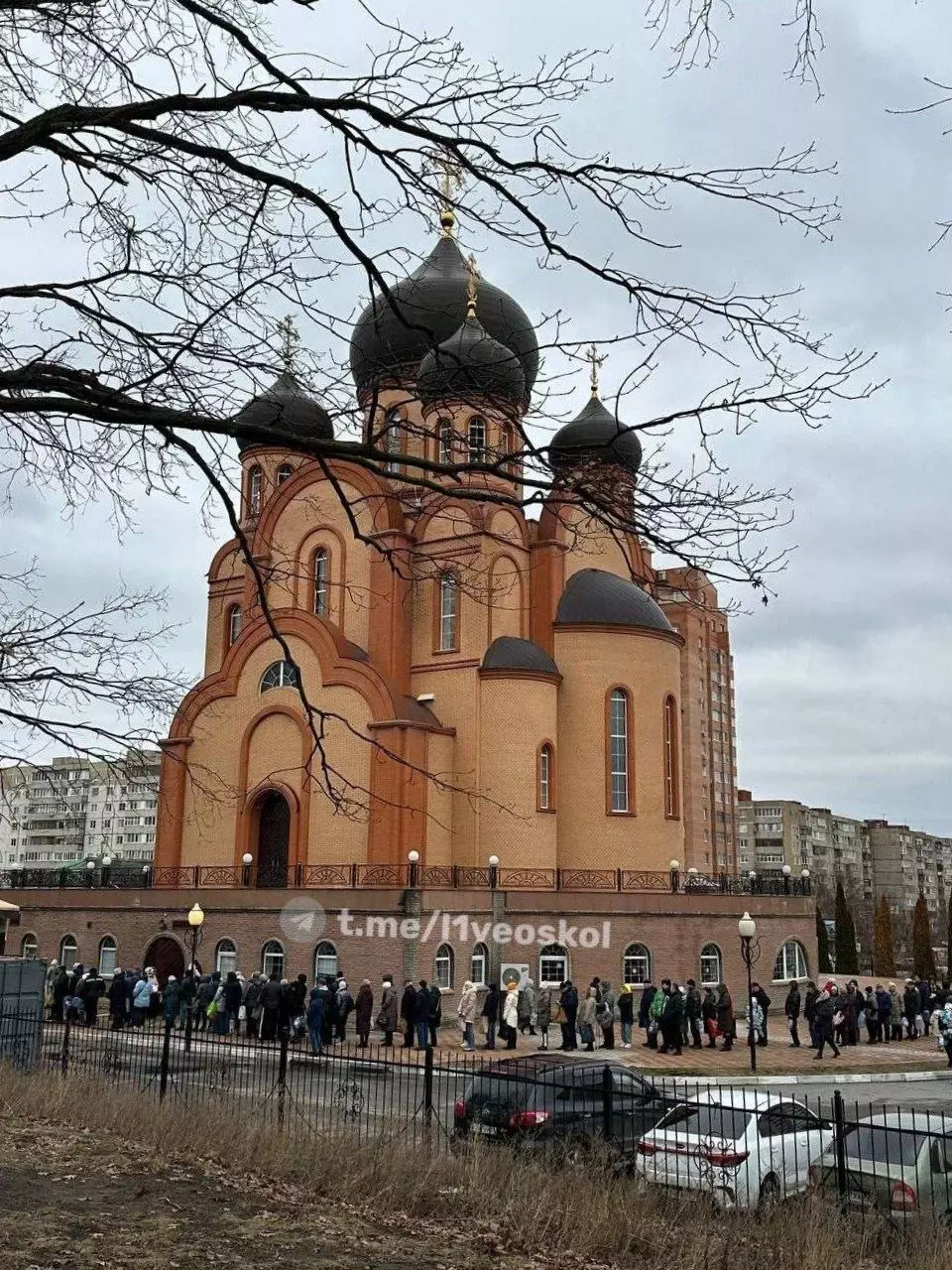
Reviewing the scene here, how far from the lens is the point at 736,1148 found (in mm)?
9312

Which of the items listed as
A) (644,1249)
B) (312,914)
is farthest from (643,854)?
(644,1249)

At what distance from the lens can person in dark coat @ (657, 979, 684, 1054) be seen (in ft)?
66.4

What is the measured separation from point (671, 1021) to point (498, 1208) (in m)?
13.5

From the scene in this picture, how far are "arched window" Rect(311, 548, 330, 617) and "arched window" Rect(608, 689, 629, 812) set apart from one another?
24.3 ft

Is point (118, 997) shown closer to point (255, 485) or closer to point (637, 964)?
point (637, 964)

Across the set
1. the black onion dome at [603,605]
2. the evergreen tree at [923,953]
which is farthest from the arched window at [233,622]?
the evergreen tree at [923,953]

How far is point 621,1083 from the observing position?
1191 cm

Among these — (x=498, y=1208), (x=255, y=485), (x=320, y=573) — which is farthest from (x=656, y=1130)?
(x=255, y=485)

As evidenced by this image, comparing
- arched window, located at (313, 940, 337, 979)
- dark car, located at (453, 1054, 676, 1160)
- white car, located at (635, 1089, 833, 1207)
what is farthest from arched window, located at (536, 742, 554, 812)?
white car, located at (635, 1089, 833, 1207)

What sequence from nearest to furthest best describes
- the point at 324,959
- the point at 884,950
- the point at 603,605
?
the point at 324,959 < the point at 603,605 < the point at 884,950

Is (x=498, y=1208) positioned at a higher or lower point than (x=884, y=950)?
lower

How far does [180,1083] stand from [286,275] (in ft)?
28.0

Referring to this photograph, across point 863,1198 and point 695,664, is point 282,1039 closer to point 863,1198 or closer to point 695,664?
point 863,1198

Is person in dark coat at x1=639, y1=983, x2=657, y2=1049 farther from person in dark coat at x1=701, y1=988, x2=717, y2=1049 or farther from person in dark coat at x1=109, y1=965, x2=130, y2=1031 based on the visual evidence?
person in dark coat at x1=109, y1=965, x2=130, y2=1031
